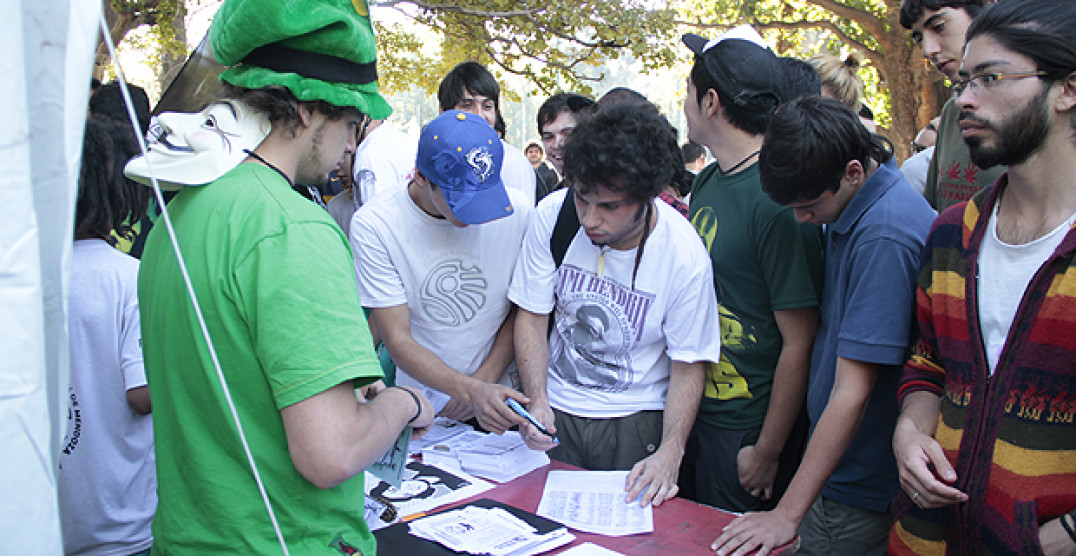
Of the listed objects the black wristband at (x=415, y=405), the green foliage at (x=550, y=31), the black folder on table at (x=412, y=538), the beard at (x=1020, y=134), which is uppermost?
the green foliage at (x=550, y=31)

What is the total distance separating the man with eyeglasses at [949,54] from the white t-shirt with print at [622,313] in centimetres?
124

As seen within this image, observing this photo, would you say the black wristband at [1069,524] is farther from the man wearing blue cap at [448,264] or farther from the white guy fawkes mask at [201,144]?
the white guy fawkes mask at [201,144]

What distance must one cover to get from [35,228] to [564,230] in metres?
1.71

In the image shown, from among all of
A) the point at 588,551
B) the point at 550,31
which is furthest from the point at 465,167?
the point at 550,31

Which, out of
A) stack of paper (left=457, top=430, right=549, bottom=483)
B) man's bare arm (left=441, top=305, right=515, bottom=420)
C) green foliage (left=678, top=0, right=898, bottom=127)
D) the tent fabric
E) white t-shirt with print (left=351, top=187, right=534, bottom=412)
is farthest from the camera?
green foliage (left=678, top=0, right=898, bottom=127)

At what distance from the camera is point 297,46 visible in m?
1.29

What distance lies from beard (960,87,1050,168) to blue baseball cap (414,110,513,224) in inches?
52.1

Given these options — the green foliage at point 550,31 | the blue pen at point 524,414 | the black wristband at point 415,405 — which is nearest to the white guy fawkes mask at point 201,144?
the black wristband at point 415,405

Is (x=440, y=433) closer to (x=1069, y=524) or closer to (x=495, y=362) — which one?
(x=495, y=362)

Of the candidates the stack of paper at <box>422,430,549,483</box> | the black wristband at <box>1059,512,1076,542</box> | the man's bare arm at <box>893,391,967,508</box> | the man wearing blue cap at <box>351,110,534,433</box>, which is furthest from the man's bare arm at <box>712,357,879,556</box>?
the man wearing blue cap at <box>351,110,534,433</box>

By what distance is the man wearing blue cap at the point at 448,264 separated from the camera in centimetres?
224

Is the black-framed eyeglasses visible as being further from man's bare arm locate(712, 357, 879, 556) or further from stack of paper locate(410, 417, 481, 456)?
stack of paper locate(410, 417, 481, 456)

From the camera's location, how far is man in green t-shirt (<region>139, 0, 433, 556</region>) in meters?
1.11

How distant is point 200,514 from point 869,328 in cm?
152
